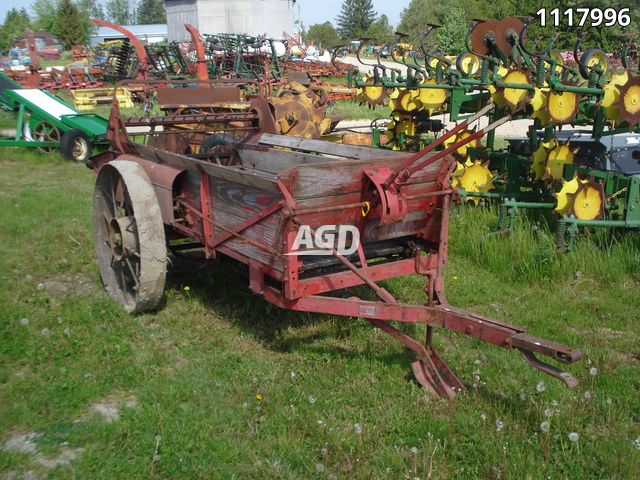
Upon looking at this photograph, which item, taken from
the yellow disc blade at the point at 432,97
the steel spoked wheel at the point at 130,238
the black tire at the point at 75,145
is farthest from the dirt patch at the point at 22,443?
the black tire at the point at 75,145

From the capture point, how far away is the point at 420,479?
2.86 meters

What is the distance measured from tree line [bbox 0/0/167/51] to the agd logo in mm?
60693

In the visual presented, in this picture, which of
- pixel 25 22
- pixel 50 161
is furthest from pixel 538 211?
pixel 25 22

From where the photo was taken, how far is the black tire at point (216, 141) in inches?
226

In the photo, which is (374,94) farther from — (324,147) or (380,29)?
(380,29)

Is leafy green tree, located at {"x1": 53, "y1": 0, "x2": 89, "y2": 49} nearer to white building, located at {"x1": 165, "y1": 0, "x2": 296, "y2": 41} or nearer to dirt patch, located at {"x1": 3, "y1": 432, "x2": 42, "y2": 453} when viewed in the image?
white building, located at {"x1": 165, "y1": 0, "x2": 296, "y2": 41}

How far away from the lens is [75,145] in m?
10.8

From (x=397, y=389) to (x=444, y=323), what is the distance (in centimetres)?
57

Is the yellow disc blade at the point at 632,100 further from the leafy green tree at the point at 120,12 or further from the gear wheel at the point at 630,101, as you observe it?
the leafy green tree at the point at 120,12

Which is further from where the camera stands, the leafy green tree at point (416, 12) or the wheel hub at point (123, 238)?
the leafy green tree at point (416, 12)

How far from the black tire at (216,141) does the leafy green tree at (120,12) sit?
391ft

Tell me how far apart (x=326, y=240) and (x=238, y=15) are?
171 feet

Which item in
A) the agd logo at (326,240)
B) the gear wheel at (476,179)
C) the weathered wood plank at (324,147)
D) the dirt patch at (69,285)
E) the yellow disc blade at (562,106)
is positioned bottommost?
the dirt patch at (69,285)

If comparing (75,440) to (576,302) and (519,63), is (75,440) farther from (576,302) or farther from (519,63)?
(519,63)
